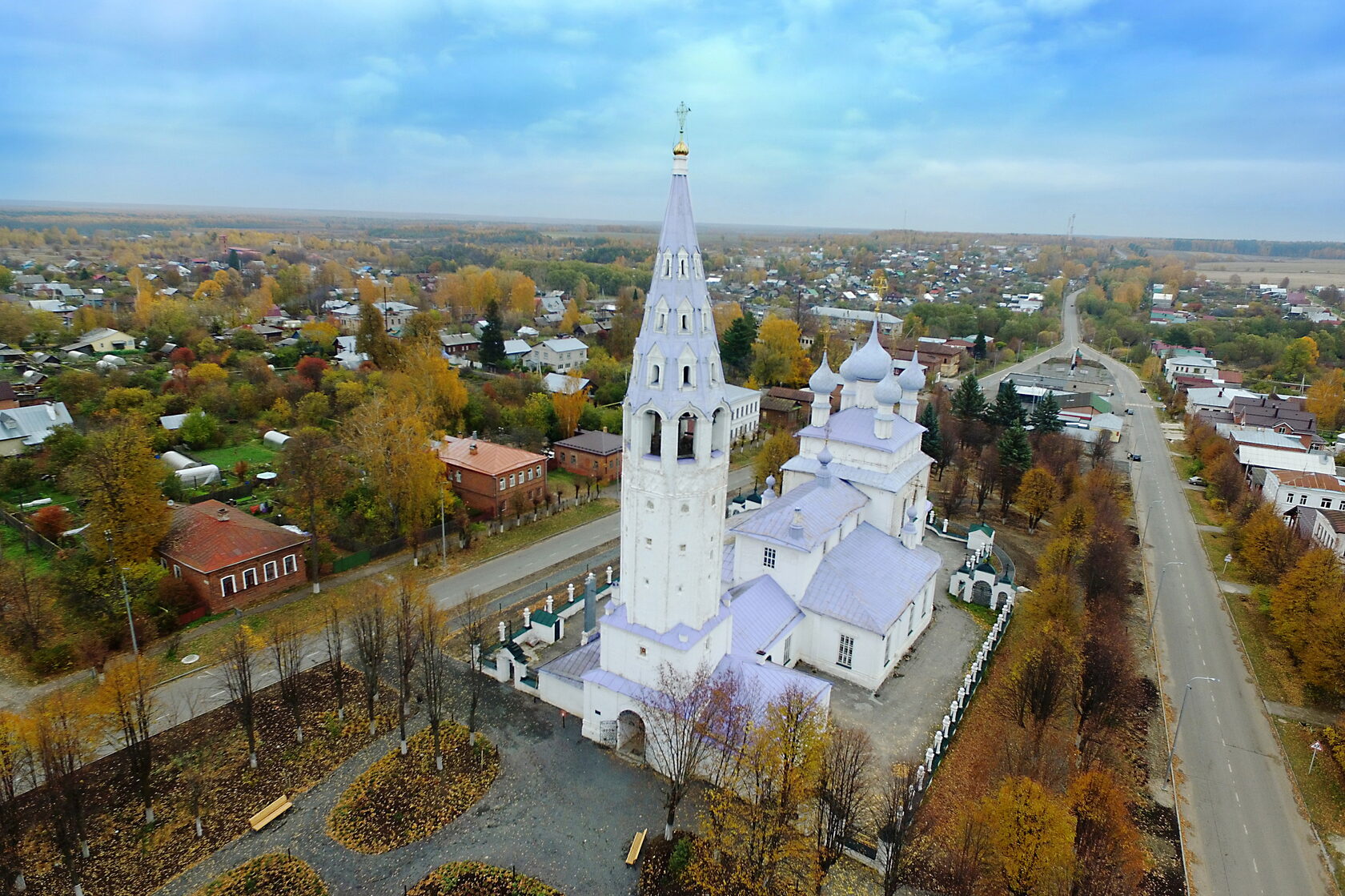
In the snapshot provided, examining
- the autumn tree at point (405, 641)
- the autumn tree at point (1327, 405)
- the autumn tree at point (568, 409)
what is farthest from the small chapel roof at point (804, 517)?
the autumn tree at point (1327, 405)

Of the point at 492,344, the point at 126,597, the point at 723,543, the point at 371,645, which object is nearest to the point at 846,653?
the point at 723,543

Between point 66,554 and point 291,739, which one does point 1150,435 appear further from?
point 66,554

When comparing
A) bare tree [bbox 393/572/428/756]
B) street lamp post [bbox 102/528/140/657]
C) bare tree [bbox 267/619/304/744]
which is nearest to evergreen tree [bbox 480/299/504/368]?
street lamp post [bbox 102/528/140/657]

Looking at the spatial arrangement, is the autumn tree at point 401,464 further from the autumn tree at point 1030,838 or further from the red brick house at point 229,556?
the autumn tree at point 1030,838

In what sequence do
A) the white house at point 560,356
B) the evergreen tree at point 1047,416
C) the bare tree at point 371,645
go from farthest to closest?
the white house at point 560,356 < the evergreen tree at point 1047,416 < the bare tree at point 371,645

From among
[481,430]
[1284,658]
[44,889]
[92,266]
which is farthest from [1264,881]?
[92,266]

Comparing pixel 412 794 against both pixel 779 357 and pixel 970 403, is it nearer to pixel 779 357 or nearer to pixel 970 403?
pixel 970 403
